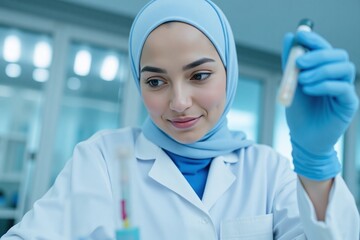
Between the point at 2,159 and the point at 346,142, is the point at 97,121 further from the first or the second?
the point at 346,142

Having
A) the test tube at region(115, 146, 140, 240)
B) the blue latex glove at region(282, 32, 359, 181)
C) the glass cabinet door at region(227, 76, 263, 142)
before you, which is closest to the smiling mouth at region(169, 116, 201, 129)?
the blue latex glove at region(282, 32, 359, 181)

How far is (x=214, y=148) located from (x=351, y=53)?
8.75 feet

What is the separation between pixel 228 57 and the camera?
32.9 inches

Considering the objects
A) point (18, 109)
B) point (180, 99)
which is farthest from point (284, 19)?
point (18, 109)

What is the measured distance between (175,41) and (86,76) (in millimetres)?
2257

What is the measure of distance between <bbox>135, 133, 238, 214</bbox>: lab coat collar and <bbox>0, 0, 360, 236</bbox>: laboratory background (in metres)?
1.17

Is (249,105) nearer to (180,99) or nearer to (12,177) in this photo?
(12,177)

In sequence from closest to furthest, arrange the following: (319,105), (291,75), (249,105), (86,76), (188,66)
→ 1. (291,75)
2. (319,105)
3. (188,66)
4. (86,76)
5. (249,105)

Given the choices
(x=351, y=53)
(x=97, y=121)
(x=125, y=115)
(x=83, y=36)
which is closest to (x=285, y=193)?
(x=125, y=115)

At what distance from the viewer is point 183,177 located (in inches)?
32.8

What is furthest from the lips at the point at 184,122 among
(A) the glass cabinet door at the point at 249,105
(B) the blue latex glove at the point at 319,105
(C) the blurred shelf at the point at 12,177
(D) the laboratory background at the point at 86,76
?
(C) the blurred shelf at the point at 12,177

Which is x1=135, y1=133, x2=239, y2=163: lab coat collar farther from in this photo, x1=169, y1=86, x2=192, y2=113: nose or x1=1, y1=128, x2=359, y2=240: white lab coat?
x1=169, y1=86, x2=192, y2=113: nose

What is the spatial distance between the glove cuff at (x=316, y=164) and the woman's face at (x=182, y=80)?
0.22m

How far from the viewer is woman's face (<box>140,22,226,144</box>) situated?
2.41ft
